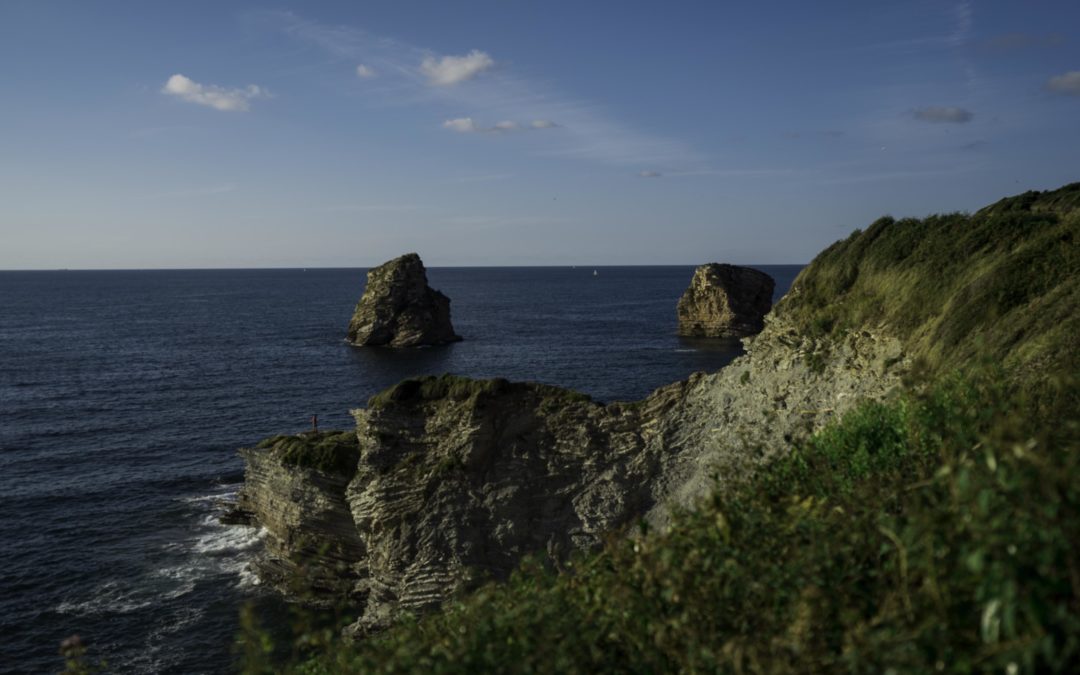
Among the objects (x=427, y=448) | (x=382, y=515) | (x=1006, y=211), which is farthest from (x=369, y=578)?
(x=1006, y=211)

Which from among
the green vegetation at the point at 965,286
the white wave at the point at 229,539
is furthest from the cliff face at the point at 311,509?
the green vegetation at the point at 965,286

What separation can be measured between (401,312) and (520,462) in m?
91.4

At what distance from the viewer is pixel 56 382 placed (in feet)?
284

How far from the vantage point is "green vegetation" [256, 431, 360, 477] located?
38000 millimetres

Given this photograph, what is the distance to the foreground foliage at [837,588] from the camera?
5746 millimetres

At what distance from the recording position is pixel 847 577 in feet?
25.0

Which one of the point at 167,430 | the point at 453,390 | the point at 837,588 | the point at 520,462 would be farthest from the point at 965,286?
the point at 167,430

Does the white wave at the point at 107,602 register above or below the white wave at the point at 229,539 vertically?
below

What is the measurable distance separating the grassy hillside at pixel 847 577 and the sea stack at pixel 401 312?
108 metres

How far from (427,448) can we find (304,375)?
64051 mm

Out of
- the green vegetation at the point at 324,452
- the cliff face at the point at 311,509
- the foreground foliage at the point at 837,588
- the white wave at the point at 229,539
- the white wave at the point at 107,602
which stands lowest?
the white wave at the point at 107,602

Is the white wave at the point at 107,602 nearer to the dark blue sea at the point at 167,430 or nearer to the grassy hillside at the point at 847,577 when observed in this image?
the dark blue sea at the point at 167,430

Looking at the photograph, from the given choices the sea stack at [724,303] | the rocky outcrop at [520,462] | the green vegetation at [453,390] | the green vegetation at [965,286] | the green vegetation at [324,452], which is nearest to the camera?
the green vegetation at [965,286]

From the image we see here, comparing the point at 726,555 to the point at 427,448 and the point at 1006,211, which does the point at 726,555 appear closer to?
the point at 427,448
